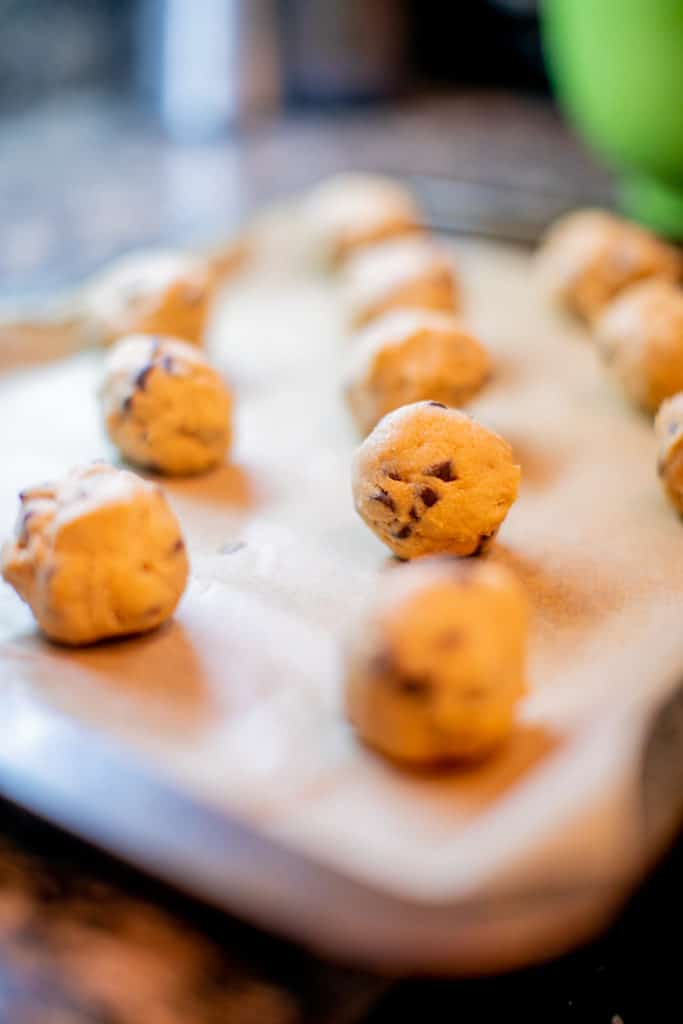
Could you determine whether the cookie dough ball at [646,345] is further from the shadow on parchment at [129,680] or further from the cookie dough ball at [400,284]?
the shadow on parchment at [129,680]

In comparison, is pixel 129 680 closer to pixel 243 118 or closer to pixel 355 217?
pixel 355 217

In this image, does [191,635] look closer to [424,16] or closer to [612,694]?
[612,694]

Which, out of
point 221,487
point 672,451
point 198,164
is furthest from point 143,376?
point 198,164

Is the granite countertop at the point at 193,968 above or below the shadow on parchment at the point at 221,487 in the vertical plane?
above

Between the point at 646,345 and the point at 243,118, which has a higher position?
the point at 646,345

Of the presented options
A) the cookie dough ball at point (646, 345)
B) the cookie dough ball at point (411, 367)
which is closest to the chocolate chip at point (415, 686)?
the cookie dough ball at point (411, 367)

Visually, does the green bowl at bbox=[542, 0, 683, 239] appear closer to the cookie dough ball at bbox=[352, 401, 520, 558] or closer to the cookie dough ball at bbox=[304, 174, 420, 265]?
the cookie dough ball at bbox=[304, 174, 420, 265]

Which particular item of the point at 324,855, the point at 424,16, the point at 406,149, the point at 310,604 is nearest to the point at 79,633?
the point at 310,604
